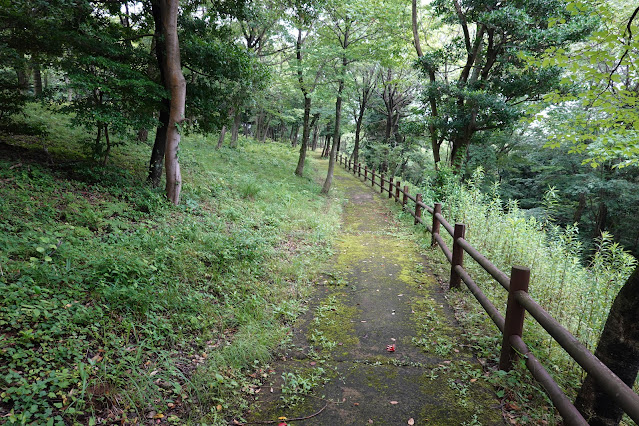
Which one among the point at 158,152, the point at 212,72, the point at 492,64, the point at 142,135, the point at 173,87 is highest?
the point at 492,64

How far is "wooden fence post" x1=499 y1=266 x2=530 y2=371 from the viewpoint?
308 cm

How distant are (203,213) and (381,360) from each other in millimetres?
5449

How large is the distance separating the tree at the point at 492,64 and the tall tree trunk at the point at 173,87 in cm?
849

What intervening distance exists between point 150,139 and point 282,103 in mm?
8821

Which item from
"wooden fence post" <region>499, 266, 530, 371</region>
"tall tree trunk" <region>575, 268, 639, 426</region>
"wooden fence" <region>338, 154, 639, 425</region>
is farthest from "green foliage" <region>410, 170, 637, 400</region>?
"tall tree trunk" <region>575, 268, 639, 426</region>

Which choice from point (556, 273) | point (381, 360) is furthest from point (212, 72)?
point (556, 273)

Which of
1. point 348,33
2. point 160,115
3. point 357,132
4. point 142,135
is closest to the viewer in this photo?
point 160,115

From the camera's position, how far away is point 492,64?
1137 cm

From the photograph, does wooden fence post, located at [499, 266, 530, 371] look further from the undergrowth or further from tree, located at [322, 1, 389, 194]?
tree, located at [322, 1, 389, 194]

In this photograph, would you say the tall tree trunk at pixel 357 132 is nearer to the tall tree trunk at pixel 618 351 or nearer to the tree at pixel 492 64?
the tree at pixel 492 64

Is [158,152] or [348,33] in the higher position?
[348,33]

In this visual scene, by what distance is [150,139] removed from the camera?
14.3 meters

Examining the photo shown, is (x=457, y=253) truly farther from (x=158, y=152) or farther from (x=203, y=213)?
(x=158, y=152)

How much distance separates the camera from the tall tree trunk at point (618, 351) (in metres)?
2.32
